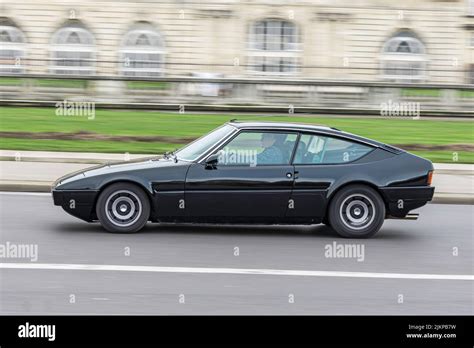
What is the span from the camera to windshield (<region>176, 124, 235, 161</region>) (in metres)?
9.98

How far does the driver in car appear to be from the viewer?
9891mm

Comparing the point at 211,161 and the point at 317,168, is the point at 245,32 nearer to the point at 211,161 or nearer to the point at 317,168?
the point at 317,168

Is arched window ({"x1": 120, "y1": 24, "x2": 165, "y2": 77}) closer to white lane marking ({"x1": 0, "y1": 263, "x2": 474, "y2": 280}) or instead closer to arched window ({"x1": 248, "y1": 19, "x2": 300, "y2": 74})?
arched window ({"x1": 248, "y1": 19, "x2": 300, "y2": 74})

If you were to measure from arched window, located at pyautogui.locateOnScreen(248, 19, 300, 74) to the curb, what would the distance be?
44.4 meters

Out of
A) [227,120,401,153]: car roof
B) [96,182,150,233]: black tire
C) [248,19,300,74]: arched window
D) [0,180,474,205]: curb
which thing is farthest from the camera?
[248,19,300,74]: arched window

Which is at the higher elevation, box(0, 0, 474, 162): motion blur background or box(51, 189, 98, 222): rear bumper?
box(0, 0, 474, 162): motion blur background

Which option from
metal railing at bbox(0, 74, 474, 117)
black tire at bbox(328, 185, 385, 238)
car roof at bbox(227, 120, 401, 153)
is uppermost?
metal railing at bbox(0, 74, 474, 117)

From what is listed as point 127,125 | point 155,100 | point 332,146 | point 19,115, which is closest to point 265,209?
point 332,146

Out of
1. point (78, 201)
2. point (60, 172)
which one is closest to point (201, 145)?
point (78, 201)

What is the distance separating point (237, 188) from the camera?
9.70 meters

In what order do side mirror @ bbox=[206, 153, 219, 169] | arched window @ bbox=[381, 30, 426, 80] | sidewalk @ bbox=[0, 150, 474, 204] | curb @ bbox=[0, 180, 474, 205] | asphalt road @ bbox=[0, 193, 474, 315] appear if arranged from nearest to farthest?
asphalt road @ bbox=[0, 193, 474, 315]
side mirror @ bbox=[206, 153, 219, 169]
curb @ bbox=[0, 180, 474, 205]
sidewalk @ bbox=[0, 150, 474, 204]
arched window @ bbox=[381, 30, 426, 80]

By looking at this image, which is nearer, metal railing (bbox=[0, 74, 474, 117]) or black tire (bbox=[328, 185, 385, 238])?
black tire (bbox=[328, 185, 385, 238])

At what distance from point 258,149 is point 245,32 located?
50600mm

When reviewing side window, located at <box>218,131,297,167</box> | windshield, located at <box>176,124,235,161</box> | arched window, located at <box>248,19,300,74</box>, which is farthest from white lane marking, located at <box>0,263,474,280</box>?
arched window, located at <box>248,19,300,74</box>
